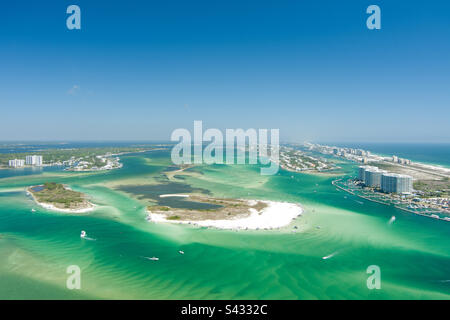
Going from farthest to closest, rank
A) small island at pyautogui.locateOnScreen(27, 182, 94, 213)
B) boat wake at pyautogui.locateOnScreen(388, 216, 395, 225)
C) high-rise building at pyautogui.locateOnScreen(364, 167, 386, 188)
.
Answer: high-rise building at pyautogui.locateOnScreen(364, 167, 386, 188)
small island at pyautogui.locateOnScreen(27, 182, 94, 213)
boat wake at pyautogui.locateOnScreen(388, 216, 395, 225)

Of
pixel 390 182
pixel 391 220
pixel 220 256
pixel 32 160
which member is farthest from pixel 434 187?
pixel 32 160

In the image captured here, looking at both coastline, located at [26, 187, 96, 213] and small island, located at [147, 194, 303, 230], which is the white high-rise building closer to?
coastline, located at [26, 187, 96, 213]

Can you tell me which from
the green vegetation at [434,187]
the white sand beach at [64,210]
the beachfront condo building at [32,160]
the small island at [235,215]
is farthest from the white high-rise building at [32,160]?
the green vegetation at [434,187]

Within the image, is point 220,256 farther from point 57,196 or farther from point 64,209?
point 57,196

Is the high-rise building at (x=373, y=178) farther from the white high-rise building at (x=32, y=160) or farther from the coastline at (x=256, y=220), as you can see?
the white high-rise building at (x=32, y=160)

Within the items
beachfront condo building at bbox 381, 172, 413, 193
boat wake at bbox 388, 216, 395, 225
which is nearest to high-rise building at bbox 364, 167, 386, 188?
beachfront condo building at bbox 381, 172, 413, 193
